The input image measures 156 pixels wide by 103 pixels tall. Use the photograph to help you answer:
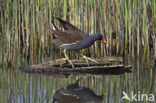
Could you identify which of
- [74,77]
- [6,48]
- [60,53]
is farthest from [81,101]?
[60,53]

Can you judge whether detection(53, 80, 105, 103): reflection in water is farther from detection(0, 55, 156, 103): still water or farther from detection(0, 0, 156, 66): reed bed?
detection(0, 0, 156, 66): reed bed

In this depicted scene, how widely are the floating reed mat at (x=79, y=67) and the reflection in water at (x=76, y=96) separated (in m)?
1.00

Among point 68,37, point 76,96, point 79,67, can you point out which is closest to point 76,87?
point 76,96

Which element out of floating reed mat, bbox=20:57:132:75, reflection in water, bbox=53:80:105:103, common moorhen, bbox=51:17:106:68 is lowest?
reflection in water, bbox=53:80:105:103

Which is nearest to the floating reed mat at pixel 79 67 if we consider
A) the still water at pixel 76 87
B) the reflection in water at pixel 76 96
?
the still water at pixel 76 87

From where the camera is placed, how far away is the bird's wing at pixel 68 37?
648cm

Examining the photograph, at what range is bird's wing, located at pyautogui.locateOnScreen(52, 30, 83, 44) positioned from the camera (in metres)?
6.48

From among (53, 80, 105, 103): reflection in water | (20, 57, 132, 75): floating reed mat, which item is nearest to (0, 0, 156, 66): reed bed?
(20, 57, 132, 75): floating reed mat

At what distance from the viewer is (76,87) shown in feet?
18.5

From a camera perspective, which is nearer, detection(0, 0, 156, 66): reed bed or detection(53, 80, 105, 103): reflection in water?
detection(53, 80, 105, 103): reflection in water

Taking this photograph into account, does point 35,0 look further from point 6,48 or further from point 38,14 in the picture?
point 6,48

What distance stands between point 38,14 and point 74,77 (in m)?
→ 1.94

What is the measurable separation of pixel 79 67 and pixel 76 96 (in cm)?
154

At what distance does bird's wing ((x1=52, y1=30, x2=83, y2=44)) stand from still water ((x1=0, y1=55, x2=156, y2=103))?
0.57 meters
